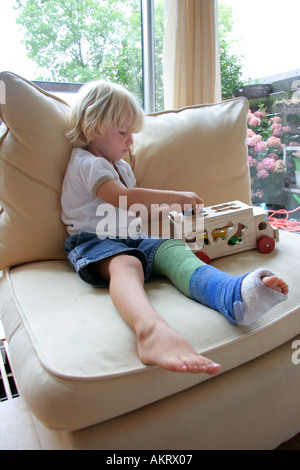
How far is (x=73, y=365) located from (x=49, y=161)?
0.69m

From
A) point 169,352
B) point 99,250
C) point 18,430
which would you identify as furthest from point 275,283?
point 18,430

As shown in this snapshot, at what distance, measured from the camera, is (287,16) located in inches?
76.1

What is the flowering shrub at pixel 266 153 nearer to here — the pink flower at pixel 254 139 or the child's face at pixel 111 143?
the pink flower at pixel 254 139

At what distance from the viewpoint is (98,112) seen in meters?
1.13

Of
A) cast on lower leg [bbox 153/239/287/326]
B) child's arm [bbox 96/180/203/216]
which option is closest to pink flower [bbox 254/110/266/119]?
child's arm [bbox 96/180/203/216]

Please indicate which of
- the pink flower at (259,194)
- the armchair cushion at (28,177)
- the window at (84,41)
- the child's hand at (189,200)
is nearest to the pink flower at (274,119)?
the pink flower at (259,194)

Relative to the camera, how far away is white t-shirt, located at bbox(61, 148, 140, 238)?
3.65ft

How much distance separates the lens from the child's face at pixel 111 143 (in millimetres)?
1165

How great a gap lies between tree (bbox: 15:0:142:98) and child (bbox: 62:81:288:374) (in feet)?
2.77

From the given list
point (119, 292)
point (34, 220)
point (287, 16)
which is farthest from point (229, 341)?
point (287, 16)

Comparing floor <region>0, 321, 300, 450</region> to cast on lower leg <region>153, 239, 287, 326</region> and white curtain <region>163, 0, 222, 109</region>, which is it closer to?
cast on lower leg <region>153, 239, 287, 326</region>

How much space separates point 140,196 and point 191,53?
1.21 metres

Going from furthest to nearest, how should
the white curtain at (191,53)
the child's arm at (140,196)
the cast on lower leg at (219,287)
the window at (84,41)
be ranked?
the white curtain at (191,53)
the window at (84,41)
the child's arm at (140,196)
the cast on lower leg at (219,287)

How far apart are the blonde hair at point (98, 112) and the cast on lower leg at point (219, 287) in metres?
0.43
